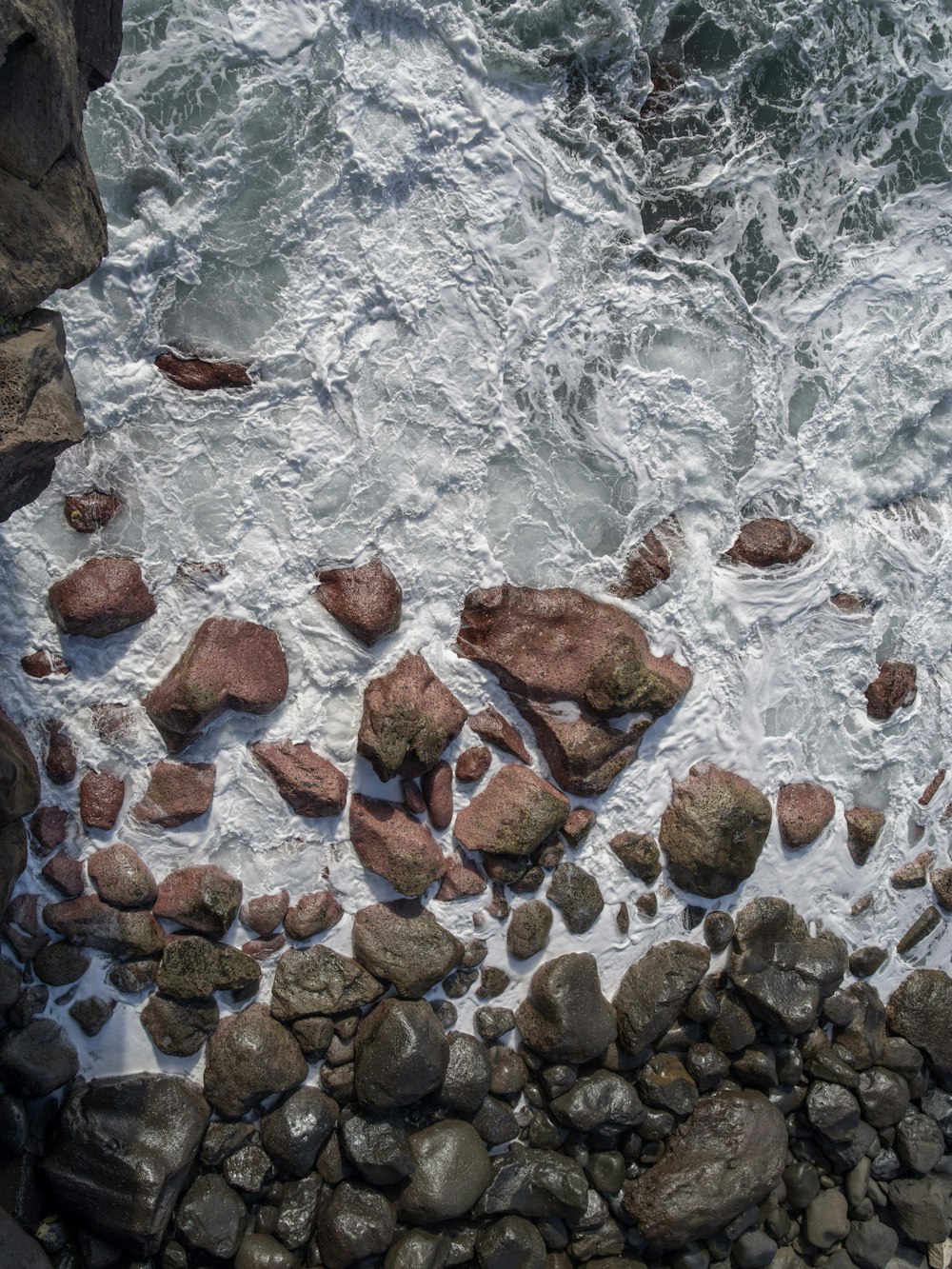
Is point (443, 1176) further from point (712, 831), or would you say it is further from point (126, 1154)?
point (712, 831)

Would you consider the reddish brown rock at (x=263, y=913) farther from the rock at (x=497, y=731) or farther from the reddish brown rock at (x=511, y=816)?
the rock at (x=497, y=731)

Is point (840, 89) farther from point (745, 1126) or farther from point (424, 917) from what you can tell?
point (745, 1126)

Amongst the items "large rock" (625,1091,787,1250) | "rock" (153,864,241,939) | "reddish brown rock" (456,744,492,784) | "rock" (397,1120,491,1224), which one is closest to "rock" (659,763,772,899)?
"reddish brown rock" (456,744,492,784)

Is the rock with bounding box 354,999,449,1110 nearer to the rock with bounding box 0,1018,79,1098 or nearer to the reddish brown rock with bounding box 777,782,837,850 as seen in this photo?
the rock with bounding box 0,1018,79,1098

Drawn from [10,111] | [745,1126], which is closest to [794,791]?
[745,1126]

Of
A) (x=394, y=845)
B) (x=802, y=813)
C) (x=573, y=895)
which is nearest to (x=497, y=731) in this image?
(x=394, y=845)
